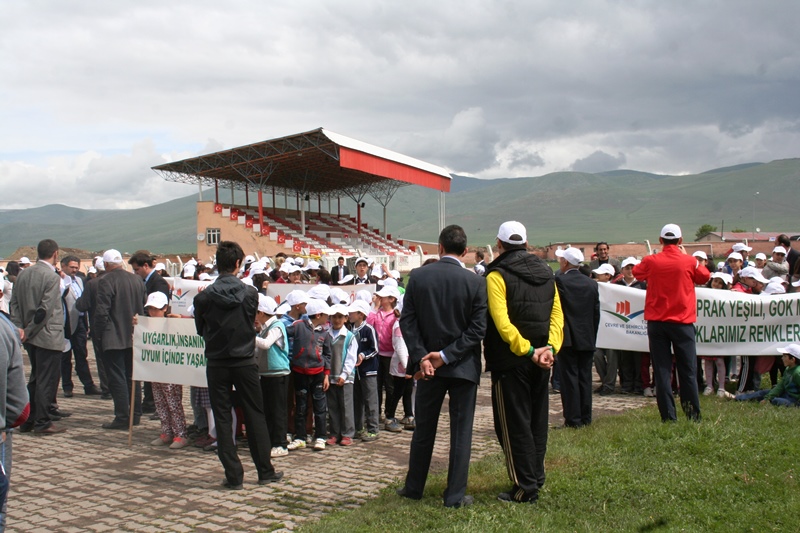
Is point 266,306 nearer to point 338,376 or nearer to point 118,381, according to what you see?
point 338,376

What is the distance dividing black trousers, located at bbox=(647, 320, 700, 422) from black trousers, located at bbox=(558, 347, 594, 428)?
863 millimetres

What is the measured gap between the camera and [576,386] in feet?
25.7

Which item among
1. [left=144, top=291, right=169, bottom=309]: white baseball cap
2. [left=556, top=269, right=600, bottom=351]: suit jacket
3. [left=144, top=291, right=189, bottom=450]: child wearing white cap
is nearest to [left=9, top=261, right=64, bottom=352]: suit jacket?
[left=144, top=291, right=169, bottom=309]: white baseball cap

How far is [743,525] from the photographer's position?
4844 millimetres

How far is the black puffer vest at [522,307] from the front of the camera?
5.27m

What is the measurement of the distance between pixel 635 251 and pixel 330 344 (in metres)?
60.7

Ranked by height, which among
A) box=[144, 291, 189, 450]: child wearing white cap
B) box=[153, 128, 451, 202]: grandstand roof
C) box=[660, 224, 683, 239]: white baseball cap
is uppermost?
box=[153, 128, 451, 202]: grandstand roof

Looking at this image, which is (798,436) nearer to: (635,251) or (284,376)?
(284,376)

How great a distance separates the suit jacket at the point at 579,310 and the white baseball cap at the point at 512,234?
2.68m

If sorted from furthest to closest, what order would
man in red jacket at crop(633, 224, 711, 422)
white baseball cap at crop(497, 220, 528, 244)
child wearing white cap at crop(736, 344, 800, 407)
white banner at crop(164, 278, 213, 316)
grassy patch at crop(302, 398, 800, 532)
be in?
white banner at crop(164, 278, 213, 316)
child wearing white cap at crop(736, 344, 800, 407)
man in red jacket at crop(633, 224, 711, 422)
white baseball cap at crop(497, 220, 528, 244)
grassy patch at crop(302, 398, 800, 532)

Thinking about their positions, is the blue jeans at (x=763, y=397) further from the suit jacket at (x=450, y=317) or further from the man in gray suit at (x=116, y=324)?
the man in gray suit at (x=116, y=324)

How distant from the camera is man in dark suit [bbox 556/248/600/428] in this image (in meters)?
7.81

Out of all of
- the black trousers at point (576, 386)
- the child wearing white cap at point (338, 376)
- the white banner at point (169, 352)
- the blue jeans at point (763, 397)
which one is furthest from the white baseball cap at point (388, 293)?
the blue jeans at point (763, 397)

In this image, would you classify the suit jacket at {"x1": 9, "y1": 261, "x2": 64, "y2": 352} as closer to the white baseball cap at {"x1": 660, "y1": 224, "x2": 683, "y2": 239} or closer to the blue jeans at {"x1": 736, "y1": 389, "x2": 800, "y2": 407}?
the white baseball cap at {"x1": 660, "y1": 224, "x2": 683, "y2": 239}
